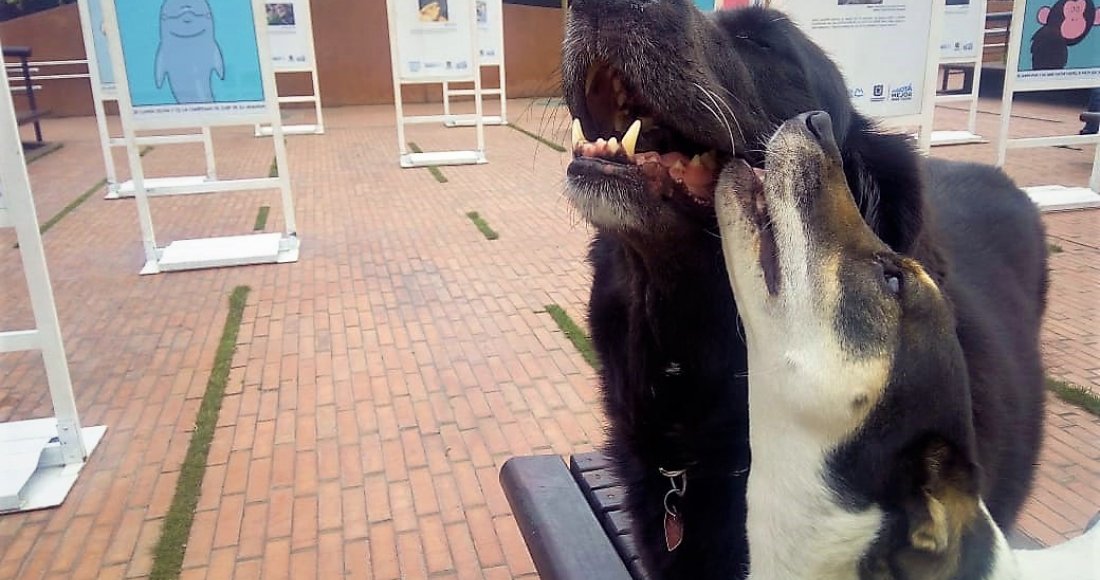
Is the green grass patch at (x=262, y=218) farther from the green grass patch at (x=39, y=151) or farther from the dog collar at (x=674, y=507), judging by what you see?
the dog collar at (x=674, y=507)

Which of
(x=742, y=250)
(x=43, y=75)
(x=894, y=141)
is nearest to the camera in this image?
(x=742, y=250)

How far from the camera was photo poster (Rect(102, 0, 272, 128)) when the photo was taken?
6.27 m

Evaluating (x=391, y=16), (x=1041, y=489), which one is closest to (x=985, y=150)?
(x=391, y=16)

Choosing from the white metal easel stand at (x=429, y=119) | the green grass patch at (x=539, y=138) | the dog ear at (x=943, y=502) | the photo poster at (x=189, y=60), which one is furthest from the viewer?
the green grass patch at (x=539, y=138)

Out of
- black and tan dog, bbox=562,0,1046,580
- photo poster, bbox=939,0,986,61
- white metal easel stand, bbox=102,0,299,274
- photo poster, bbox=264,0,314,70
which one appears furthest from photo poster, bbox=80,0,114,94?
photo poster, bbox=939,0,986,61

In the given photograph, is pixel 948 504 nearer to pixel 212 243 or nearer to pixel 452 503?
pixel 452 503

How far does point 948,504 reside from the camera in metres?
1.43

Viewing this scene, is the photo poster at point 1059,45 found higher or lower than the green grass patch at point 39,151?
higher

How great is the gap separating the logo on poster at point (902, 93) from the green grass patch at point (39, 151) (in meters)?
11.7

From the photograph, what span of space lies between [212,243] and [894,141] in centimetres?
653

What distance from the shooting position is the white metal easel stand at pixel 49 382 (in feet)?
11.3

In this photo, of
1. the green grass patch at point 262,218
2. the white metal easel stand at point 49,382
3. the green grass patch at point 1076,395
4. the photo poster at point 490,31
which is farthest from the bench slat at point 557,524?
the photo poster at point 490,31

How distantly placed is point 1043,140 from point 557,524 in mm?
7358

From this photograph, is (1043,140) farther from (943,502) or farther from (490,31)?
(490,31)
